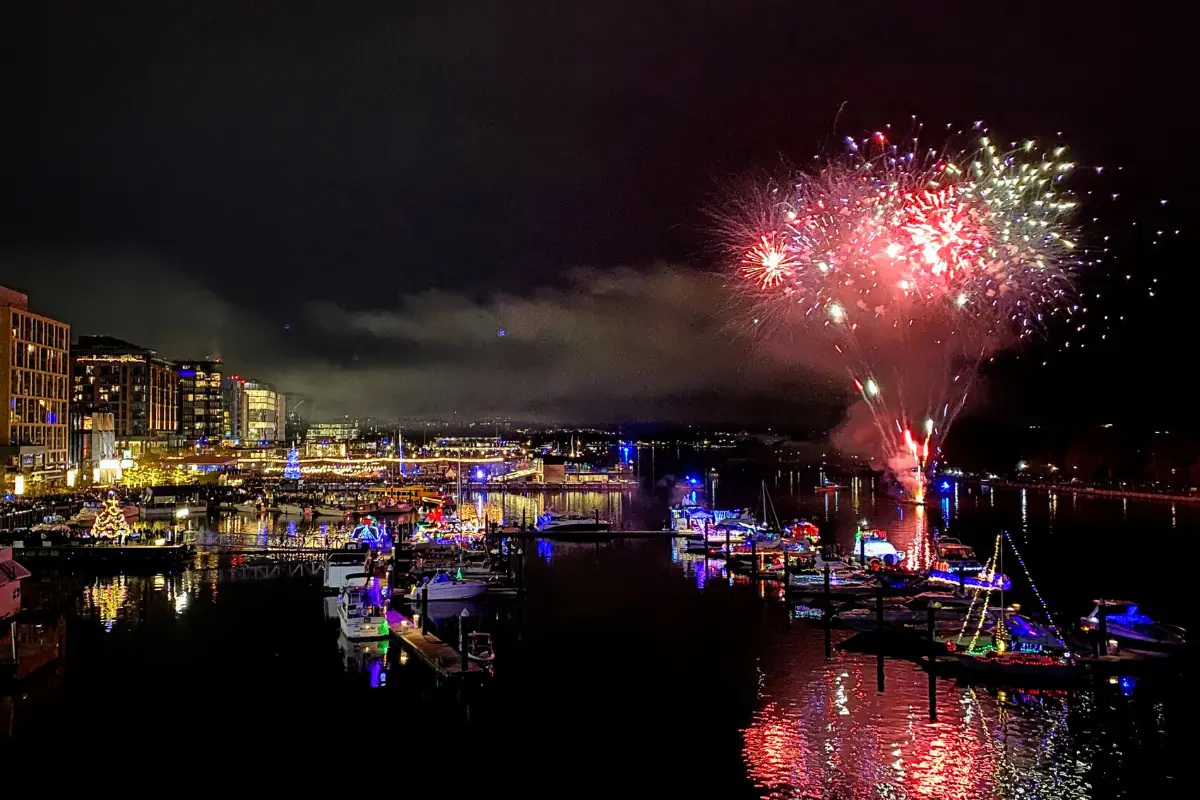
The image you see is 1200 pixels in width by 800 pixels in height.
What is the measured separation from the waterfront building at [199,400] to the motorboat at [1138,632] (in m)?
104

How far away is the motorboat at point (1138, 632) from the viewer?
20.2 meters

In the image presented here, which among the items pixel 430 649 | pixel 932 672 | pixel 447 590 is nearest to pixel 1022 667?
pixel 932 672

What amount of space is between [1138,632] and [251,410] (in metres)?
131

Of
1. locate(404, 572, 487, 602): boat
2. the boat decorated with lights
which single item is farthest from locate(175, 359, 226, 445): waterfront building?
the boat decorated with lights

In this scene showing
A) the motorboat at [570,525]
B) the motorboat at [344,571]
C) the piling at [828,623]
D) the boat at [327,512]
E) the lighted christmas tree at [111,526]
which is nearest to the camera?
the piling at [828,623]

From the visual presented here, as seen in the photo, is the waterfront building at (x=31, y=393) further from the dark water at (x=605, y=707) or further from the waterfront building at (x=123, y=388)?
the waterfront building at (x=123, y=388)

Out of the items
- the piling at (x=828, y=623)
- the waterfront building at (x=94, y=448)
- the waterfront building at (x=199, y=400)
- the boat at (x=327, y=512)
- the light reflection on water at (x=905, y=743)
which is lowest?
the light reflection on water at (x=905, y=743)

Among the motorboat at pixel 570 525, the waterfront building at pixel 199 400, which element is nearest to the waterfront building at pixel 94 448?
the waterfront building at pixel 199 400

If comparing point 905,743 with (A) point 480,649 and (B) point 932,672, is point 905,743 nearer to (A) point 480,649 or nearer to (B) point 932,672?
(B) point 932,672

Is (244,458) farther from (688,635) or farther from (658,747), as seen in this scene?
(658,747)

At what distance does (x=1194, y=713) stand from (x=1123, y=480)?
74042 millimetres

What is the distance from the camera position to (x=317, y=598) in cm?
2702

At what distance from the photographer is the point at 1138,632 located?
20.6 metres

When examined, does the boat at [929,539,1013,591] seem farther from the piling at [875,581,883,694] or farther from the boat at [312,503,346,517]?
the boat at [312,503,346,517]
